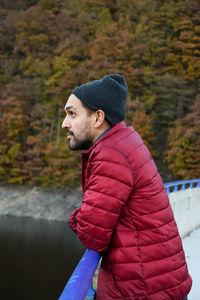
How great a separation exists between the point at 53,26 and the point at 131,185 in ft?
127

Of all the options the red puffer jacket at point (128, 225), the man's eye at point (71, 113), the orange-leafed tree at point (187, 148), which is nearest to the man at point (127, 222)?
the red puffer jacket at point (128, 225)

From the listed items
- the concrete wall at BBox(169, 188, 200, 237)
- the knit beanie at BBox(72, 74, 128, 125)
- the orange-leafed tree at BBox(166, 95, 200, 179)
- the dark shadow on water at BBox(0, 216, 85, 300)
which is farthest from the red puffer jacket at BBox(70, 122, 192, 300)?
the orange-leafed tree at BBox(166, 95, 200, 179)

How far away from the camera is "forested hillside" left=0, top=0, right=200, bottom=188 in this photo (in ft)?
83.6

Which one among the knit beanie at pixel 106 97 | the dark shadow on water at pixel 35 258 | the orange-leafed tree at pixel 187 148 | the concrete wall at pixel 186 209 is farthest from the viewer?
the orange-leafed tree at pixel 187 148

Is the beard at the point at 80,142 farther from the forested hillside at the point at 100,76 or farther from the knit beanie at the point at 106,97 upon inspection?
the forested hillside at the point at 100,76

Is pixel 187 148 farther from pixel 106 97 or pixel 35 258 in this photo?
pixel 106 97

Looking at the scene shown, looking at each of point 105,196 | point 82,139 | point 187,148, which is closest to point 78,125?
point 82,139

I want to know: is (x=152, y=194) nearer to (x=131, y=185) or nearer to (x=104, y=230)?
(x=131, y=185)

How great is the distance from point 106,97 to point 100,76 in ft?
89.3

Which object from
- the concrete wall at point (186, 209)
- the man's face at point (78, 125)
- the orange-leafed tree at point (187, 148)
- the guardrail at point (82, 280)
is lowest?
the orange-leafed tree at point (187, 148)

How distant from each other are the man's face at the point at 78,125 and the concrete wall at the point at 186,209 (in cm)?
277

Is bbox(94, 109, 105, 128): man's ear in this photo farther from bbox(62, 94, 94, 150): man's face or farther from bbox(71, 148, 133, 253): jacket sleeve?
bbox(71, 148, 133, 253): jacket sleeve

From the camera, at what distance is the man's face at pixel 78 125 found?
1.29 m

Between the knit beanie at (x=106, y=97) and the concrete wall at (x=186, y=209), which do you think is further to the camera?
the concrete wall at (x=186, y=209)
